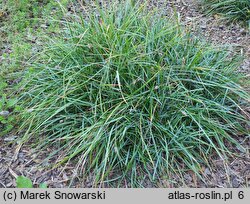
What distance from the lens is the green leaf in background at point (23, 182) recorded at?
2.83 metres

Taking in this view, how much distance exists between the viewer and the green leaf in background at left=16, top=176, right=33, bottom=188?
283 centimetres

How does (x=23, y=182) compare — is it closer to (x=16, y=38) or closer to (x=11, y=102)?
(x=11, y=102)

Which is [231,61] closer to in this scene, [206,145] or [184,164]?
[206,145]

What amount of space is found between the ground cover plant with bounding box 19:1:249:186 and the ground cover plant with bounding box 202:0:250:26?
1.32m

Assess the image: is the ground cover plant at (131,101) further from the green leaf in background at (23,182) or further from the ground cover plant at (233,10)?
the ground cover plant at (233,10)

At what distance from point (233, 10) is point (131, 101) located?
244cm

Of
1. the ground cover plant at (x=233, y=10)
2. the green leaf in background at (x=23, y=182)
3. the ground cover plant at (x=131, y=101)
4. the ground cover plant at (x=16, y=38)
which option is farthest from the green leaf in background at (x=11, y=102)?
the ground cover plant at (x=233, y=10)

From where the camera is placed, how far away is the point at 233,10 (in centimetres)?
488

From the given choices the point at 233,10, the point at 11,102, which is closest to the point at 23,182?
the point at 11,102

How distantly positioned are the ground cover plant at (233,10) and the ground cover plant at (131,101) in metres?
1.32

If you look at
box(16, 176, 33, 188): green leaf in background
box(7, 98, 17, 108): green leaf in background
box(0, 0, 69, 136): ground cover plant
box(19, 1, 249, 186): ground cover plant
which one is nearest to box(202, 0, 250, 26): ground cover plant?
box(19, 1, 249, 186): ground cover plant

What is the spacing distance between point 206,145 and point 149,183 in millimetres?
613

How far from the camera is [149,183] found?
2980mm

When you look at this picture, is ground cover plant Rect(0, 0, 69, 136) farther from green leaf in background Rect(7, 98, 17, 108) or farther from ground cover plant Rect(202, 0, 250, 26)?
ground cover plant Rect(202, 0, 250, 26)
